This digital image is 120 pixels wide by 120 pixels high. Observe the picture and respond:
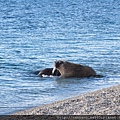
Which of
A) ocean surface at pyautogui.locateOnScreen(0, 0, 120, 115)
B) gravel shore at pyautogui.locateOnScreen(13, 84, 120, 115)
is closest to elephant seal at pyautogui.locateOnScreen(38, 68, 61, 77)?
ocean surface at pyautogui.locateOnScreen(0, 0, 120, 115)

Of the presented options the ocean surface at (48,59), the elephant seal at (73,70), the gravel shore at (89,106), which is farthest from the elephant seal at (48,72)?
the gravel shore at (89,106)

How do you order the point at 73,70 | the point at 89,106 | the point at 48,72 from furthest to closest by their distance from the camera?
the point at 48,72
the point at 73,70
the point at 89,106

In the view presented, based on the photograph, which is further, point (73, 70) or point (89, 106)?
point (73, 70)

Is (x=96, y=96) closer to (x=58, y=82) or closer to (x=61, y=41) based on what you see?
(x=58, y=82)

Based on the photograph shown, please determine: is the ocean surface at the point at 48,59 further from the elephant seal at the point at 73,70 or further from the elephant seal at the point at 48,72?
the elephant seal at the point at 73,70

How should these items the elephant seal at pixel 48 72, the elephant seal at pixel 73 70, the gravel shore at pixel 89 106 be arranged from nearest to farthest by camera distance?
the gravel shore at pixel 89 106 < the elephant seal at pixel 73 70 < the elephant seal at pixel 48 72

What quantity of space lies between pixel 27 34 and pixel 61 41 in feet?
18.4

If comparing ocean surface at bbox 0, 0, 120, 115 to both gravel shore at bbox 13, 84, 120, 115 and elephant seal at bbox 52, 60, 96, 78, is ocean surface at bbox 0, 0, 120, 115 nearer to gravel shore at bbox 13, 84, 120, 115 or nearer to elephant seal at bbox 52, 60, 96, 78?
elephant seal at bbox 52, 60, 96, 78

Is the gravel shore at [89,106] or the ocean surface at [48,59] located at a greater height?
the ocean surface at [48,59]

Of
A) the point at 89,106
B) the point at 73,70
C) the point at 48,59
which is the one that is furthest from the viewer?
the point at 48,59

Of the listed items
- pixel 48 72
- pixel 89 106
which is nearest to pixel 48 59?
pixel 48 72

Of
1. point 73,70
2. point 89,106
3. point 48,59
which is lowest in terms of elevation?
point 89,106

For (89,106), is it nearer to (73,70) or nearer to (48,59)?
(73,70)

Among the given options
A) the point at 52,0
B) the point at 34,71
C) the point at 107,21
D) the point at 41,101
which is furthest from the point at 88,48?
the point at 52,0
